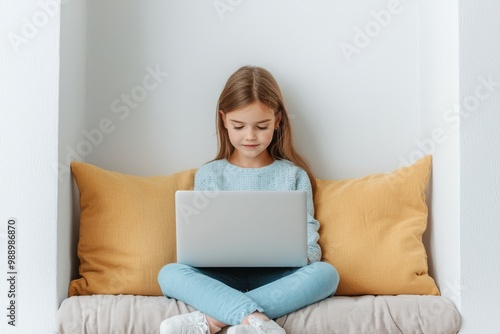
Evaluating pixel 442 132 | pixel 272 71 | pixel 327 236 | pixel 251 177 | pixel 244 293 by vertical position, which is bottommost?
pixel 244 293

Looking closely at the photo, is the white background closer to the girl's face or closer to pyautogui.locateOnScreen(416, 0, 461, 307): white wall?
pyautogui.locateOnScreen(416, 0, 461, 307): white wall

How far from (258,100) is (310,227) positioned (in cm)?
49

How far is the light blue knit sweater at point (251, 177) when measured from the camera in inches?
99.7

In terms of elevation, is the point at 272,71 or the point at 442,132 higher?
the point at 272,71

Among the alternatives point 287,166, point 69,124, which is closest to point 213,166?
point 287,166

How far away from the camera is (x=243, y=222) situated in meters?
2.06

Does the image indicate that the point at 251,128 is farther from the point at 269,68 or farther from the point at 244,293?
the point at 244,293

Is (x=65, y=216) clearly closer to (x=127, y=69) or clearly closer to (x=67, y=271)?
(x=67, y=271)

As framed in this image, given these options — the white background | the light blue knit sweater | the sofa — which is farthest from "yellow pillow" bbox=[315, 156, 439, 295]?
the white background

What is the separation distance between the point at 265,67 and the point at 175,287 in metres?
1.00

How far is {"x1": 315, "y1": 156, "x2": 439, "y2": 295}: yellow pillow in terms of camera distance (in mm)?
2336

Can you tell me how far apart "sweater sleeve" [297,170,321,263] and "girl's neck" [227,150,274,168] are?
0.49 ft

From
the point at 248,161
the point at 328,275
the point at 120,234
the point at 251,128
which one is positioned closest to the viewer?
A: the point at 328,275
